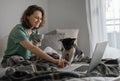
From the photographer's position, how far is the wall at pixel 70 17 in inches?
146

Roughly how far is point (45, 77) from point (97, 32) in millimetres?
2297

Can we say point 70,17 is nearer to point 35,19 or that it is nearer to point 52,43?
point 52,43

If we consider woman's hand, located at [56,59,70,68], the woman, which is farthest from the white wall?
woman's hand, located at [56,59,70,68]

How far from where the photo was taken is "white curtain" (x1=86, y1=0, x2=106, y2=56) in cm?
349

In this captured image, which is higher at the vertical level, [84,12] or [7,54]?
[84,12]

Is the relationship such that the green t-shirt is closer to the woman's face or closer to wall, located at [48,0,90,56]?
the woman's face

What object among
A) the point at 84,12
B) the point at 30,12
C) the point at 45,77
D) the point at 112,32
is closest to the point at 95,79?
the point at 45,77

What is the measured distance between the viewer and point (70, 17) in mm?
3803

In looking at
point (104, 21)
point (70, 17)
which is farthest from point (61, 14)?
point (104, 21)

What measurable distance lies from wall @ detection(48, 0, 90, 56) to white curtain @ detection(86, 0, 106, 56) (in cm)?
14

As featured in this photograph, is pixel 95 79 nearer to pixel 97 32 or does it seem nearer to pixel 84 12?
pixel 97 32

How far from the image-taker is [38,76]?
1319mm

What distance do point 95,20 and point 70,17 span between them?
17.9 inches

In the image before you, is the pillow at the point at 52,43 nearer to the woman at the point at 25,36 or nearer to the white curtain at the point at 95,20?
the white curtain at the point at 95,20
